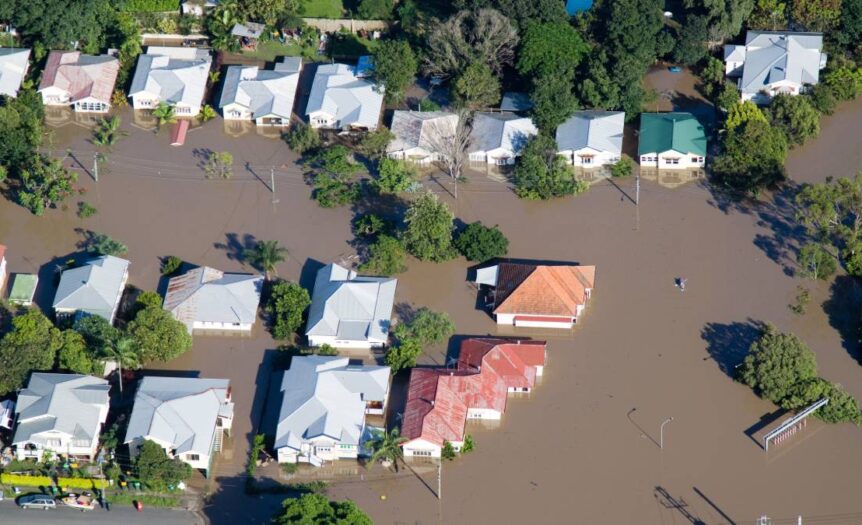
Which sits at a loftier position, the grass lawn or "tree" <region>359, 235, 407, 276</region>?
the grass lawn

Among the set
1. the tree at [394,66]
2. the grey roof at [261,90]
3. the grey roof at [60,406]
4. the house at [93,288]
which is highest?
the tree at [394,66]

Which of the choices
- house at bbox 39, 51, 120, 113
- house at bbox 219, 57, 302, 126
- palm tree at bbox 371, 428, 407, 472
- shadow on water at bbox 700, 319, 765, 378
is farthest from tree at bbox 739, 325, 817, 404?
house at bbox 39, 51, 120, 113

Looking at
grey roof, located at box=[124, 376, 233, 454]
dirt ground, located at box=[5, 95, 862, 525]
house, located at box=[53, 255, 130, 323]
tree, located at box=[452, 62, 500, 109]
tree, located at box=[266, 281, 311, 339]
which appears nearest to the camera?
dirt ground, located at box=[5, 95, 862, 525]

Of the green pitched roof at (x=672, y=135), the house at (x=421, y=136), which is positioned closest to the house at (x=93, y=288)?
the house at (x=421, y=136)

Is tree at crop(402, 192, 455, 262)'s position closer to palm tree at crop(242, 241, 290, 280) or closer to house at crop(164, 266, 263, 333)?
palm tree at crop(242, 241, 290, 280)

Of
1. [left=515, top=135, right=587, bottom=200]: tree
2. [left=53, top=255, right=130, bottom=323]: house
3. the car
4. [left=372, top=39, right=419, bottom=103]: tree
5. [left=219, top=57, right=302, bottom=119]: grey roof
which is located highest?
[left=372, top=39, right=419, bottom=103]: tree

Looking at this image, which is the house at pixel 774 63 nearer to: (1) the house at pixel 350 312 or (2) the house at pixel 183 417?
(1) the house at pixel 350 312
